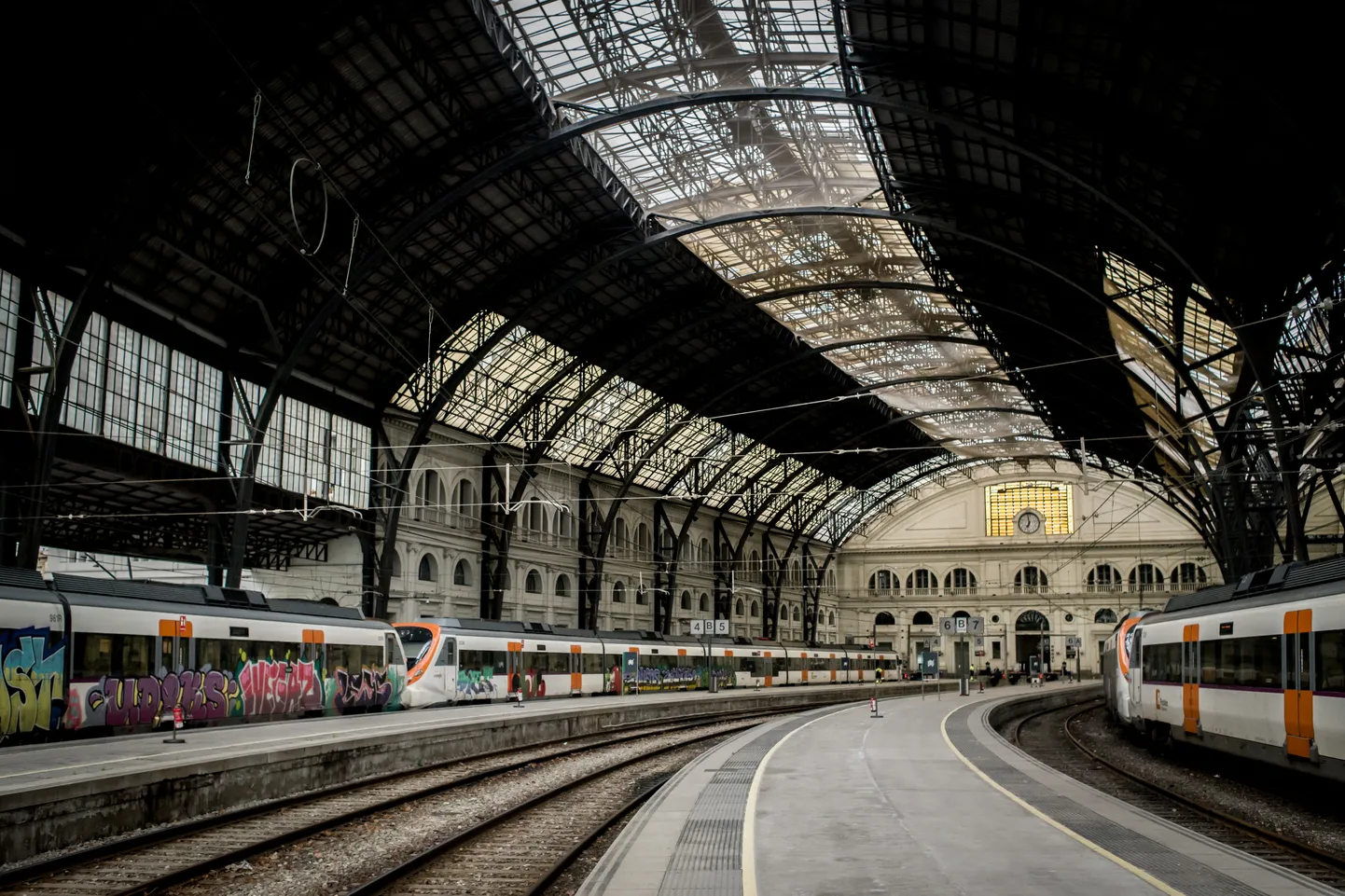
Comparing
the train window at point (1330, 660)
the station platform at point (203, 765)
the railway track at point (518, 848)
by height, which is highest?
the train window at point (1330, 660)

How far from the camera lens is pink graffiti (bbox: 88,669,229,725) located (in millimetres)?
22859

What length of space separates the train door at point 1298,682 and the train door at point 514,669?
Answer: 28874 millimetres

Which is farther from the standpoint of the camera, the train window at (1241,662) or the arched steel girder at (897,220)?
the arched steel girder at (897,220)

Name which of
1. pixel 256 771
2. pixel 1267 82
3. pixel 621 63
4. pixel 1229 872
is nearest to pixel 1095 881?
pixel 1229 872

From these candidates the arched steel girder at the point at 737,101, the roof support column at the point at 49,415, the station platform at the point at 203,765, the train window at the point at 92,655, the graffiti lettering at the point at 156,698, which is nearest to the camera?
the station platform at the point at 203,765

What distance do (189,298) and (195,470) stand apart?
6029 millimetres

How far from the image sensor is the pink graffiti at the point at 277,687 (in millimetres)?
28016

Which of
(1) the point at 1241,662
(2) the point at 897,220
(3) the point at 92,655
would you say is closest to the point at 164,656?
(3) the point at 92,655

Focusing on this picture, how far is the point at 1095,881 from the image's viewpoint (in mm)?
10578

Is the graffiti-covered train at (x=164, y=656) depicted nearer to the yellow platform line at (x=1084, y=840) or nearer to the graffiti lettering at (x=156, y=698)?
the graffiti lettering at (x=156, y=698)

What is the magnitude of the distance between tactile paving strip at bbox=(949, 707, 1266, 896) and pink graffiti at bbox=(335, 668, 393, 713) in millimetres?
18705

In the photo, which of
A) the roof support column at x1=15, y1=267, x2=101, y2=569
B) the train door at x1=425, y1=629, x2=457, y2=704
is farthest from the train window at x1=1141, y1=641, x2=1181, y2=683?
the roof support column at x1=15, y1=267, x2=101, y2=569

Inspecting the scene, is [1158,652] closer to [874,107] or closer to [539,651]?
[874,107]

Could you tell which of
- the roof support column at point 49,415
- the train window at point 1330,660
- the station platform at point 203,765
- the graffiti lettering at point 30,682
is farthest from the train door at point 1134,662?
the roof support column at point 49,415
